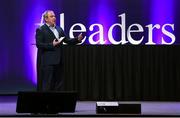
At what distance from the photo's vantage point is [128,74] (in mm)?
10078

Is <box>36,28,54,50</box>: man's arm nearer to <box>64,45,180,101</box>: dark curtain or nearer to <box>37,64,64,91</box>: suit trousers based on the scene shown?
<box>37,64,64,91</box>: suit trousers

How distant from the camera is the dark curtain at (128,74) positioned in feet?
33.0

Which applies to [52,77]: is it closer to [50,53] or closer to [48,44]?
[50,53]

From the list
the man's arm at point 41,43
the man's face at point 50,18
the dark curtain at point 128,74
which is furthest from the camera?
the dark curtain at point 128,74

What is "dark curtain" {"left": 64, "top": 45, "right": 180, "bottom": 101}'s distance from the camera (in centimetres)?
1005

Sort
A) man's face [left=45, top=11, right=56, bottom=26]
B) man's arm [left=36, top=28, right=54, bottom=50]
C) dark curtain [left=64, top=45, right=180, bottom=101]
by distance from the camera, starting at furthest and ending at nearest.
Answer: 1. dark curtain [left=64, top=45, right=180, bottom=101]
2. man's arm [left=36, top=28, right=54, bottom=50]
3. man's face [left=45, top=11, right=56, bottom=26]

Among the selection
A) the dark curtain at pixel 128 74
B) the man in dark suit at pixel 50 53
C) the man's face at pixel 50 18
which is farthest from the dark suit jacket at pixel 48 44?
the dark curtain at pixel 128 74

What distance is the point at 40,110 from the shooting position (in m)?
6.56

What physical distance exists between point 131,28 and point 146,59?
781 millimetres

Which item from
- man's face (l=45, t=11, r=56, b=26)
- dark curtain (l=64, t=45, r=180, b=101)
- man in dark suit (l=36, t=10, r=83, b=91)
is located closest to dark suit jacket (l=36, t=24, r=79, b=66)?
man in dark suit (l=36, t=10, r=83, b=91)

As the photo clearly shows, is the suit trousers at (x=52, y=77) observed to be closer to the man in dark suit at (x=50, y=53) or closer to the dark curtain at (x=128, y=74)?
the man in dark suit at (x=50, y=53)

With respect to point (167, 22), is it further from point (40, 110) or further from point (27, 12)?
point (40, 110)

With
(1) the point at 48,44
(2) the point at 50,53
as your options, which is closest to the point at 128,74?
(2) the point at 50,53

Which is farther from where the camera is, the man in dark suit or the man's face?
the man in dark suit
